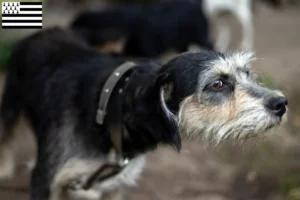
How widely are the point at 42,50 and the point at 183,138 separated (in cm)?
137

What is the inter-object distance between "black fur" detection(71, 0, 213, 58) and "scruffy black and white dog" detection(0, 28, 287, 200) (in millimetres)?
1885

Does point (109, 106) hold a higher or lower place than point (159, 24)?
lower

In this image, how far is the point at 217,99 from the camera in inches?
128

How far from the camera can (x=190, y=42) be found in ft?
23.5

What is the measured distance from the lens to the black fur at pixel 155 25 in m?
6.50

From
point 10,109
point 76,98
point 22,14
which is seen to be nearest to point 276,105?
point 76,98

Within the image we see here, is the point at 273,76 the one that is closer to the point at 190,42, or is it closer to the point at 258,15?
the point at 190,42

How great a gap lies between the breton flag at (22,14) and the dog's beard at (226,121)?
1.26 metres

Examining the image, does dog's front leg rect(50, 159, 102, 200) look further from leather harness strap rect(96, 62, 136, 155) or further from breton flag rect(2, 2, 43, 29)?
breton flag rect(2, 2, 43, 29)

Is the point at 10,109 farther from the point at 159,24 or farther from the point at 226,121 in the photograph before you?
the point at 159,24

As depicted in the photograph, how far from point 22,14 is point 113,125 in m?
1.01

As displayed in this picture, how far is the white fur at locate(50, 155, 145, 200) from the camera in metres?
3.67

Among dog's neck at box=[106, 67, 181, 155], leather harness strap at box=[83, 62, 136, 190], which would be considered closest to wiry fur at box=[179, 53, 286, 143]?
dog's neck at box=[106, 67, 181, 155]

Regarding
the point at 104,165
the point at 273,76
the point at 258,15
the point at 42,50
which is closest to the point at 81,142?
the point at 104,165
